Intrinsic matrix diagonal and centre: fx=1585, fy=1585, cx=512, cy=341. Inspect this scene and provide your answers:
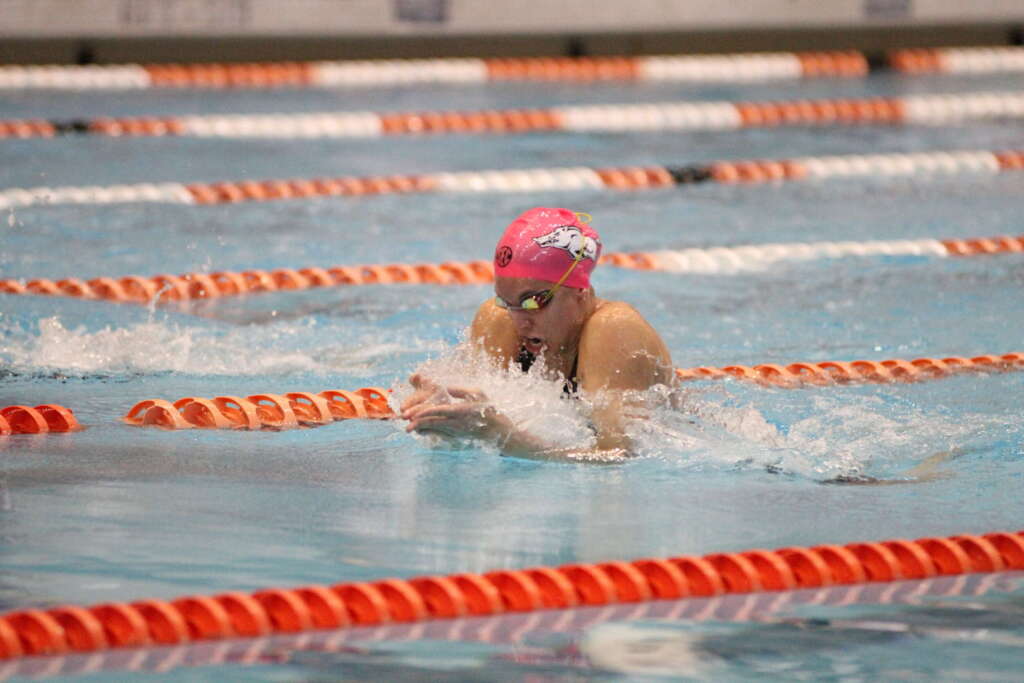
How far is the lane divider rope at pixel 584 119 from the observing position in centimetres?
1010

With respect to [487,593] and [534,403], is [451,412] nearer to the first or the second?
[534,403]

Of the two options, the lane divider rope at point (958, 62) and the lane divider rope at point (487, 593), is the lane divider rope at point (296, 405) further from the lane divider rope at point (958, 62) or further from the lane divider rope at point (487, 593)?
the lane divider rope at point (958, 62)

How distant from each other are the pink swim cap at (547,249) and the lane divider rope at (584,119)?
21.2ft

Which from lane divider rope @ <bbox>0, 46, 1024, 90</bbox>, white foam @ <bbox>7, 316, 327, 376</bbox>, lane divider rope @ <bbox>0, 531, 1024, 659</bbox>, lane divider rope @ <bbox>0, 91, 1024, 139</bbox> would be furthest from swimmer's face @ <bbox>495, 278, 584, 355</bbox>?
lane divider rope @ <bbox>0, 46, 1024, 90</bbox>

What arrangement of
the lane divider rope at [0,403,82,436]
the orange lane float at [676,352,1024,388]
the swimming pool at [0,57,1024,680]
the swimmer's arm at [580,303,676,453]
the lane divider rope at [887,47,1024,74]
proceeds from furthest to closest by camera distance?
the lane divider rope at [887,47,1024,74] → the orange lane float at [676,352,1024,388] → the lane divider rope at [0,403,82,436] → the swimmer's arm at [580,303,676,453] → the swimming pool at [0,57,1024,680]

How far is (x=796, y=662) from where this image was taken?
291cm

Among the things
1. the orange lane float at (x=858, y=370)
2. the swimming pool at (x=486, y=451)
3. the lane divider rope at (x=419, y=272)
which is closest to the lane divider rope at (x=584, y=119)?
the swimming pool at (x=486, y=451)

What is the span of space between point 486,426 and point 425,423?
15cm

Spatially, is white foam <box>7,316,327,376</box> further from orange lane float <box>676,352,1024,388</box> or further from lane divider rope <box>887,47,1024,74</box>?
lane divider rope <box>887,47,1024,74</box>

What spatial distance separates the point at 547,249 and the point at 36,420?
1584 mm

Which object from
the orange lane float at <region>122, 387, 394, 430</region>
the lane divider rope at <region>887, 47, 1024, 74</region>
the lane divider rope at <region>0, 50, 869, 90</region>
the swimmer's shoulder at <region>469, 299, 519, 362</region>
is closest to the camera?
the swimmer's shoulder at <region>469, 299, 519, 362</region>

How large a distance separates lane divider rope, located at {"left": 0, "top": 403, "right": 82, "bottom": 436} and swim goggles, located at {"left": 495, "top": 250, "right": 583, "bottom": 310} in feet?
4.51

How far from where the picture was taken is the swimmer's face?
3799 millimetres

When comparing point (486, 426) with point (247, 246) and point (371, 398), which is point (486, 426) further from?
point (247, 246)
